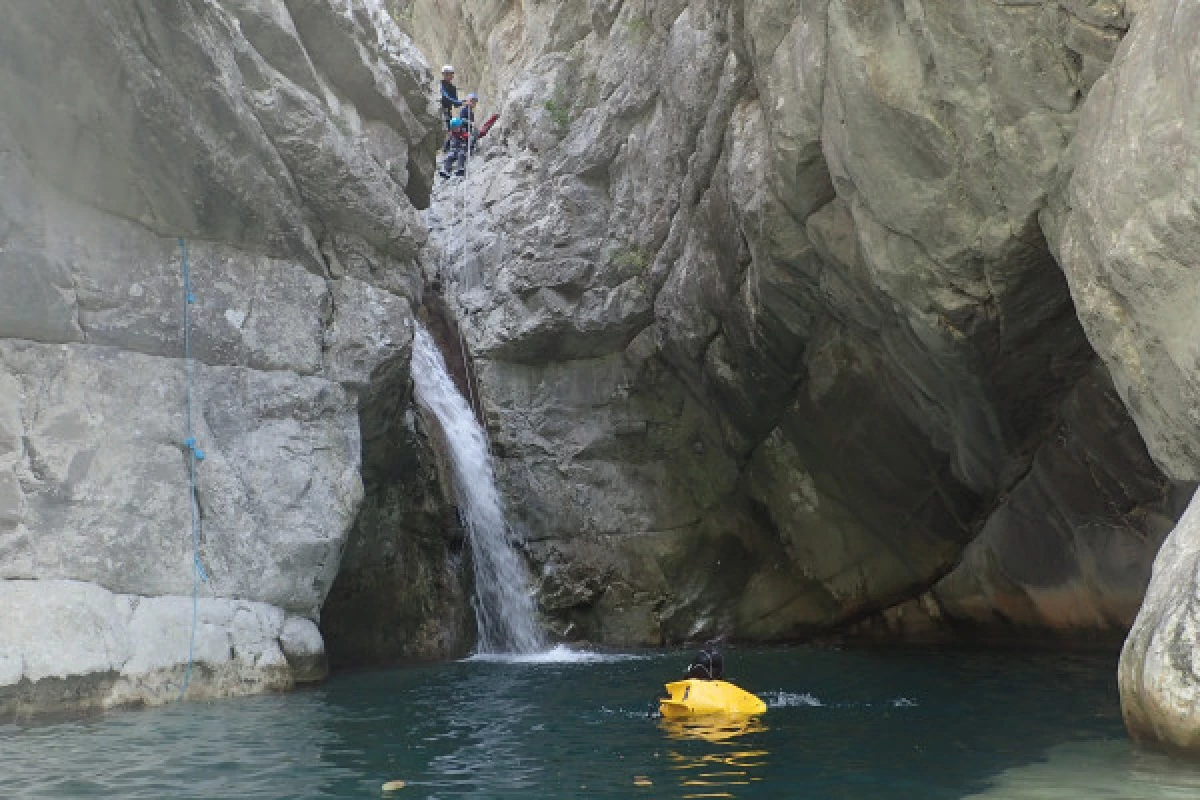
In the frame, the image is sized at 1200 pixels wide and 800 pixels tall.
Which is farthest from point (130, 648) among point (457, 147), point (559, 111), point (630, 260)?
point (457, 147)

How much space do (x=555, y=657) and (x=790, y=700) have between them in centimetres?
648

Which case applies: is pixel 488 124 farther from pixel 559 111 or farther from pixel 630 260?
pixel 630 260

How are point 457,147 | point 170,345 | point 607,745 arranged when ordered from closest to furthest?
point 607,745, point 170,345, point 457,147

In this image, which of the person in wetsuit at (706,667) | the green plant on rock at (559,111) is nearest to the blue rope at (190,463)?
the person in wetsuit at (706,667)

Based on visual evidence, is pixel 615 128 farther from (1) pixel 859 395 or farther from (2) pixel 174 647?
(2) pixel 174 647

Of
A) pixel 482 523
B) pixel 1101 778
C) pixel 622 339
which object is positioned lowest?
pixel 1101 778

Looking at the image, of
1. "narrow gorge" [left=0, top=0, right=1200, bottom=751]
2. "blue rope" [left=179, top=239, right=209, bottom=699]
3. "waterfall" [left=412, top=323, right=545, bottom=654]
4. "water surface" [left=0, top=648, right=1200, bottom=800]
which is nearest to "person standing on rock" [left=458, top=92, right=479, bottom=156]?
"narrow gorge" [left=0, top=0, right=1200, bottom=751]

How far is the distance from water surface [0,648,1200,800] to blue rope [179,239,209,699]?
0.74 meters

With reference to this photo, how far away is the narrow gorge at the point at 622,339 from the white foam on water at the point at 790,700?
397 centimetres

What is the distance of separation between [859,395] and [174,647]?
10.0 meters

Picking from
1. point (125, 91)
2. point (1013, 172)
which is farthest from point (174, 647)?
point (1013, 172)

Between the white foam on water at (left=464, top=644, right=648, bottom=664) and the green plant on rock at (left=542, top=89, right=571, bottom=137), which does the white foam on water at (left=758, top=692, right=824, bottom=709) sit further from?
the green plant on rock at (left=542, top=89, right=571, bottom=137)

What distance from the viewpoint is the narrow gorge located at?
9344mm

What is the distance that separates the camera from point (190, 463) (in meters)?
12.0
